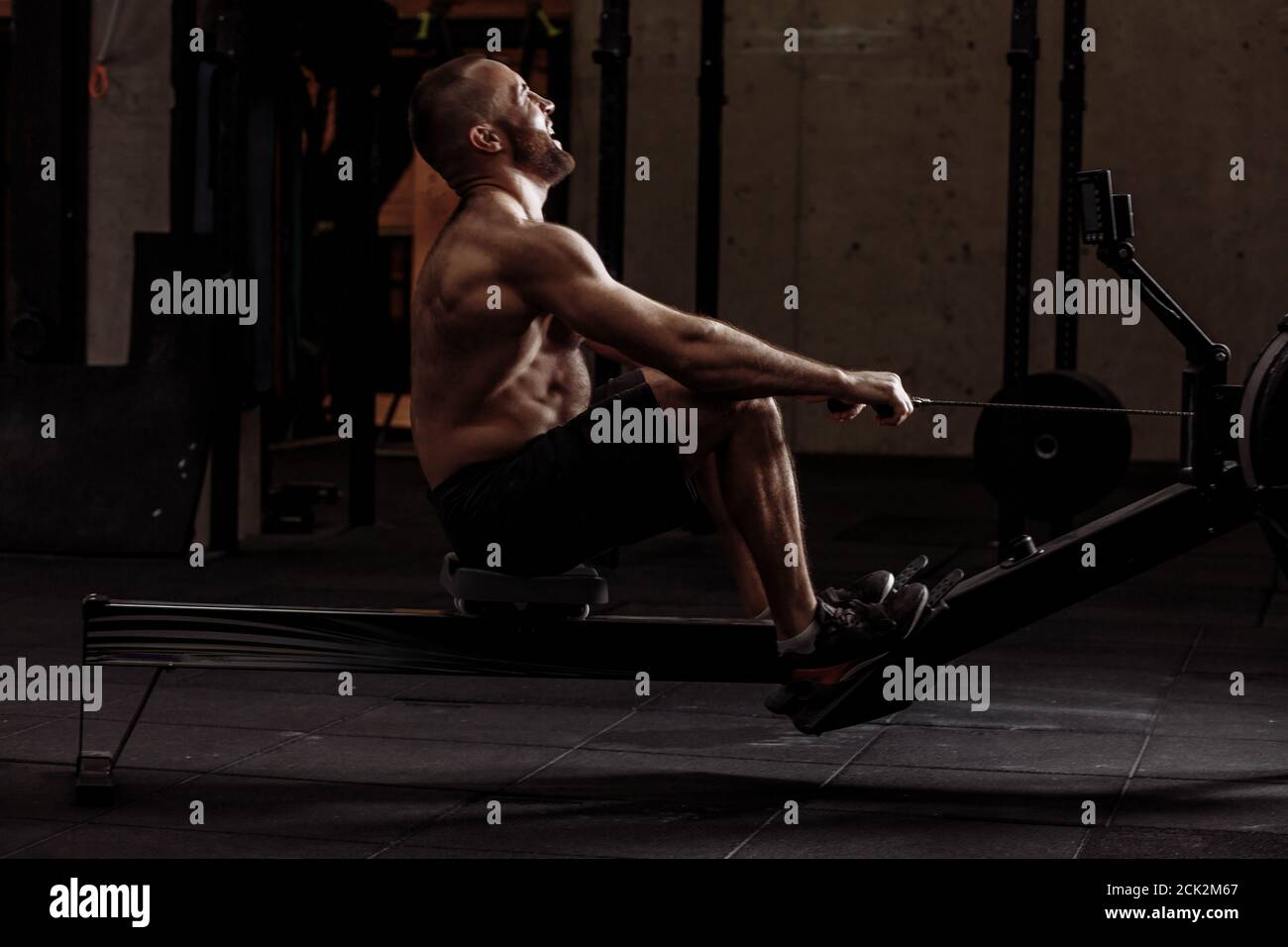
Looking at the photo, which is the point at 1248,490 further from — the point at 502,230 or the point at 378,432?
the point at 378,432

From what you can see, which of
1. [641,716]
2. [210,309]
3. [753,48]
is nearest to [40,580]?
[210,309]

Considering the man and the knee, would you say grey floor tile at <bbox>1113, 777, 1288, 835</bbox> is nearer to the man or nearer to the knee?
the man

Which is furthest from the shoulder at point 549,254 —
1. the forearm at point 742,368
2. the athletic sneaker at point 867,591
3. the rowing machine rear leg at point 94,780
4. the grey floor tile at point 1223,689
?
the grey floor tile at point 1223,689

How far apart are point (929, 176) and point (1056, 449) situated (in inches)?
223

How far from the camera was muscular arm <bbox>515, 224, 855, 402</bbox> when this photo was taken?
332 cm

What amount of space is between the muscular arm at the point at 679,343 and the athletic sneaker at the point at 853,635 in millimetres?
441

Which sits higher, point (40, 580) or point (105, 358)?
point (105, 358)

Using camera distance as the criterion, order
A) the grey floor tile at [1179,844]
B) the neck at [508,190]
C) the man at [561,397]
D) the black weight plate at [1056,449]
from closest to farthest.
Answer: the grey floor tile at [1179,844] → the man at [561,397] → the neck at [508,190] → the black weight plate at [1056,449]

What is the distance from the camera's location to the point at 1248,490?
3594 millimetres

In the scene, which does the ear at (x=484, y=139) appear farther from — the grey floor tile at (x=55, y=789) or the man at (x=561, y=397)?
the grey floor tile at (x=55, y=789)

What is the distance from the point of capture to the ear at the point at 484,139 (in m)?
3.58

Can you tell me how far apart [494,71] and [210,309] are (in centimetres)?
390

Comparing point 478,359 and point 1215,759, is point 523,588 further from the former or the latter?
point 1215,759
